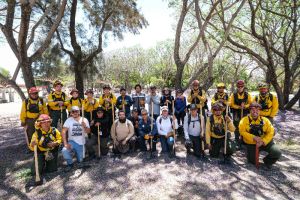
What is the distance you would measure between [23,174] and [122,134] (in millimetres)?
2635

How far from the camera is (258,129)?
21.6 feet

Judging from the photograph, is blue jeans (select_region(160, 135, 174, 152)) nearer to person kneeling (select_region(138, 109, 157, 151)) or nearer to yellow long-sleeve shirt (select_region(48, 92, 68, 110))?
person kneeling (select_region(138, 109, 157, 151))

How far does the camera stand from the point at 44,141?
20.1 feet

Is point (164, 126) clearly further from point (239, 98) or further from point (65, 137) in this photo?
point (65, 137)

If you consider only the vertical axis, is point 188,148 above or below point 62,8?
below

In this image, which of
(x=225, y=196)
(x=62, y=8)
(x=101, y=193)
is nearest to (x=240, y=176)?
(x=225, y=196)

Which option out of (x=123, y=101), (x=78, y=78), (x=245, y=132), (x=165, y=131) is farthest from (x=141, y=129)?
(x=78, y=78)

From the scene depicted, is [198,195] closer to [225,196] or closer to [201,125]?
[225,196]

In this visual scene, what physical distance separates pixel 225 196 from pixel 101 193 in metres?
2.37

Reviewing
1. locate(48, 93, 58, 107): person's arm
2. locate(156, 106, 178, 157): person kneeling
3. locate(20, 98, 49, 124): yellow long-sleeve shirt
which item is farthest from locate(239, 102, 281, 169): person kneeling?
locate(20, 98, 49, 124): yellow long-sleeve shirt

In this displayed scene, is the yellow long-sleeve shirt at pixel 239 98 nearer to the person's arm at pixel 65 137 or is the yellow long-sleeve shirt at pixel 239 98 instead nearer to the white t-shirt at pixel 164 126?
the white t-shirt at pixel 164 126

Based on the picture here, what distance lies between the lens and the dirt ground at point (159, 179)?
521 cm

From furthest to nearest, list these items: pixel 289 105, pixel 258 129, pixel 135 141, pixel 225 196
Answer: pixel 289 105
pixel 135 141
pixel 258 129
pixel 225 196

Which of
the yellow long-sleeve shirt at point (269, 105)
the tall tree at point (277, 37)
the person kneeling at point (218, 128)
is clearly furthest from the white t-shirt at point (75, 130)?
the tall tree at point (277, 37)
